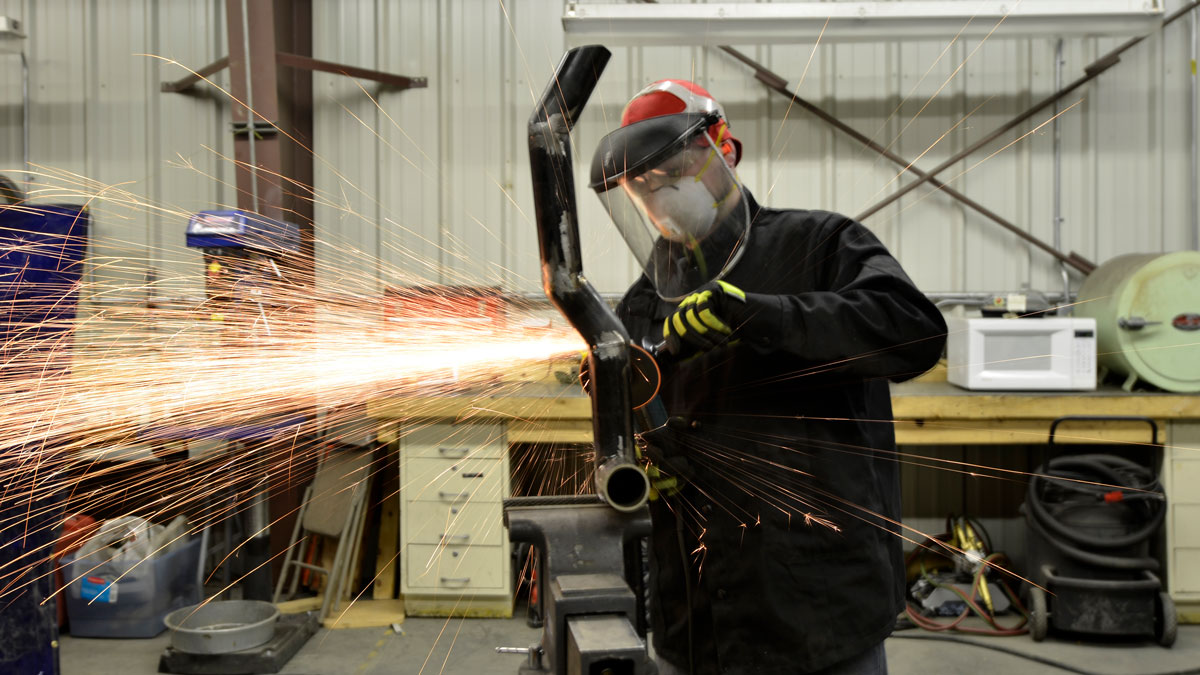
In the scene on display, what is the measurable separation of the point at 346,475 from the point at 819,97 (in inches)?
149

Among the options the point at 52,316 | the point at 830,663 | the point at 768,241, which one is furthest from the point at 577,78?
the point at 52,316

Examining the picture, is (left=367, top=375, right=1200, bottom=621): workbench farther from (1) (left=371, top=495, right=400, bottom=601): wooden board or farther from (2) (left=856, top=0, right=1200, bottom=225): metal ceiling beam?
(2) (left=856, top=0, right=1200, bottom=225): metal ceiling beam

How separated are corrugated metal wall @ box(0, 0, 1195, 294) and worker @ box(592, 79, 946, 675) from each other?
340cm

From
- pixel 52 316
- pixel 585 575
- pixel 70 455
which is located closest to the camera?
pixel 585 575

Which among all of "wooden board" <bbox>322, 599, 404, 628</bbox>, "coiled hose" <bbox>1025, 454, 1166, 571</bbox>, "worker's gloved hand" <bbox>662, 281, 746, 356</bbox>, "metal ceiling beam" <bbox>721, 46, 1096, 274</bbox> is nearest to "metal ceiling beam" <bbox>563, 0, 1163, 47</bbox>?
"metal ceiling beam" <bbox>721, 46, 1096, 274</bbox>

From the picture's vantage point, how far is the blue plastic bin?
431 cm

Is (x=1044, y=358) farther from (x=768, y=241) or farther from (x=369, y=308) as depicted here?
(x=369, y=308)

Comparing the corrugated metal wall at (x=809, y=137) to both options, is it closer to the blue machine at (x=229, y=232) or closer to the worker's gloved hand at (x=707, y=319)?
the blue machine at (x=229, y=232)

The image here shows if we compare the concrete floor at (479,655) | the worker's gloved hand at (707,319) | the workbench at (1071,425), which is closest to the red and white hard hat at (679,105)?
the worker's gloved hand at (707,319)

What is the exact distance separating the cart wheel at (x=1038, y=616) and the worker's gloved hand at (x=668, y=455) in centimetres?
318

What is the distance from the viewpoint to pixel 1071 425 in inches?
165

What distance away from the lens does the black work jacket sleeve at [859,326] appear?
1.67m

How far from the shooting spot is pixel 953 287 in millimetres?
5309

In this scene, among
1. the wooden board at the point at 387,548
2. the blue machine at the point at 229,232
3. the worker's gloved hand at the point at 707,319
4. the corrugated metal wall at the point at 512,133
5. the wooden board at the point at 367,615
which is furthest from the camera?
the corrugated metal wall at the point at 512,133
